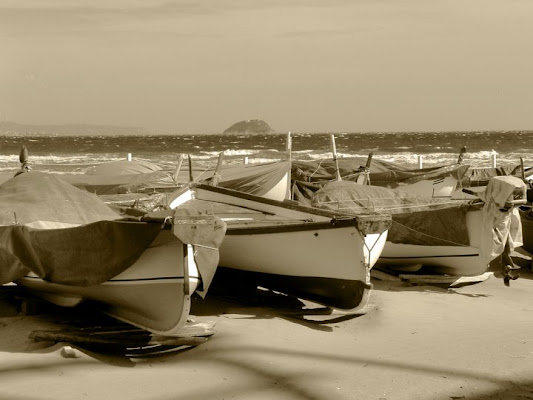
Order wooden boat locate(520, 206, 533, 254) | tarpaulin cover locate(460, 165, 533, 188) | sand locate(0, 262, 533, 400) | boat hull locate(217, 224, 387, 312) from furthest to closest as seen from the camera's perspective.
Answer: tarpaulin cover locate(460, 165, 533, 188) < wooden boat locate(520, 206, 533, 254) < boat hull locate(217, 224, 387, 312) < sand locate(0, 262, 533, 400)

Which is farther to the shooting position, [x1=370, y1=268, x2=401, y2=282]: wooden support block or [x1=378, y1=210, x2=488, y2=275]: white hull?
[x1=370, y1=268, x2=401, y2=282]: wooden support block

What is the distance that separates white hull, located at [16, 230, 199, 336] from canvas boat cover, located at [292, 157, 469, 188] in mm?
8741

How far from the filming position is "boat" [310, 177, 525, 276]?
38.7 ft

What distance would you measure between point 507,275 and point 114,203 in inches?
237

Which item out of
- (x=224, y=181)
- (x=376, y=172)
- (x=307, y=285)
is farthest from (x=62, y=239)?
(x=376, y=172)

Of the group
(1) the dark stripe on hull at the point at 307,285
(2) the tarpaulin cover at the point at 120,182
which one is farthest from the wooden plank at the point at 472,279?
(2) the tarpaulin cover at the point at 120,182

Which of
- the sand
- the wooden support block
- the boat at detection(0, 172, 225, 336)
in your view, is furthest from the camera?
the wooden support block

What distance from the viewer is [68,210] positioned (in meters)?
9.68

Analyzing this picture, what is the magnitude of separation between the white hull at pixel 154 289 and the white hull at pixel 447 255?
5.30 metres

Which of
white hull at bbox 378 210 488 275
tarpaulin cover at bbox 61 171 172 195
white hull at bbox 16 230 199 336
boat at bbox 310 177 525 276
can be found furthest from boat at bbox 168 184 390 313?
tarpaulin cover at bbox 61 171 172 195

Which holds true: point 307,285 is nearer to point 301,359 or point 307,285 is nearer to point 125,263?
point 301,359

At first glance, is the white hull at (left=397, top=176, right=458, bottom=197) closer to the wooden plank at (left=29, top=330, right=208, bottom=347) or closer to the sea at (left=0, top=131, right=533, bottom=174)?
the sea at (left=0, top=131, right=533, bottom=174)

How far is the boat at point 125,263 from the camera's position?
Result: 8.12 m

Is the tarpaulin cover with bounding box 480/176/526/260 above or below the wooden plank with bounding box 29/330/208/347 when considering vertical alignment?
above
